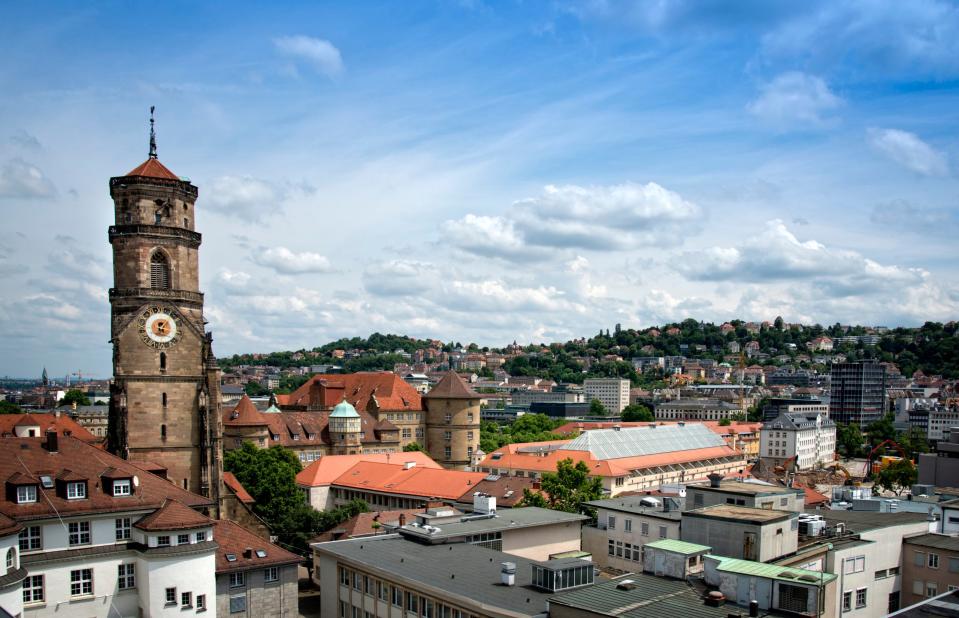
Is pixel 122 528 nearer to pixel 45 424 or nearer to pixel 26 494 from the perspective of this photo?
pixel 26 494

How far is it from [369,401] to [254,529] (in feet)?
156

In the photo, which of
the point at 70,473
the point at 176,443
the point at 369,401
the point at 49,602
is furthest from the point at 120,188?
the point at 369,401

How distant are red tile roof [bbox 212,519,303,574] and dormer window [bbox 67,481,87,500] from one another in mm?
5664

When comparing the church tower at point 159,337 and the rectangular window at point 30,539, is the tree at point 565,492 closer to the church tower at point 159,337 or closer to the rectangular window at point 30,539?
the church tower at point 159,337

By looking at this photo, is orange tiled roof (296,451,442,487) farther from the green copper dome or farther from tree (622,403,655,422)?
tree (622,403,655,422)

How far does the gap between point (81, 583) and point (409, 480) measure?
38.5 m

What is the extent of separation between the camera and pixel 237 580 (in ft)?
116

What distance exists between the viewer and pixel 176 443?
156 feet

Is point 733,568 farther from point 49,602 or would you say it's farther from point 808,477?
point 808,477

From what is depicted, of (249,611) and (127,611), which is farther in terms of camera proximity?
(249,611)

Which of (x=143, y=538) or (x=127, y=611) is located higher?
(x=143, y=538)

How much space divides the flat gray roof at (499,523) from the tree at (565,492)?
7315 mm

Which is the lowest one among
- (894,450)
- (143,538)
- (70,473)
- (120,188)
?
(894,450)

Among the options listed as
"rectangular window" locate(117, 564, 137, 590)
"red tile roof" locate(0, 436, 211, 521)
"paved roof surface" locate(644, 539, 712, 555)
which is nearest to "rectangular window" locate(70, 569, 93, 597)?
"rectangular window" locate(117, 564, 137, 590)
